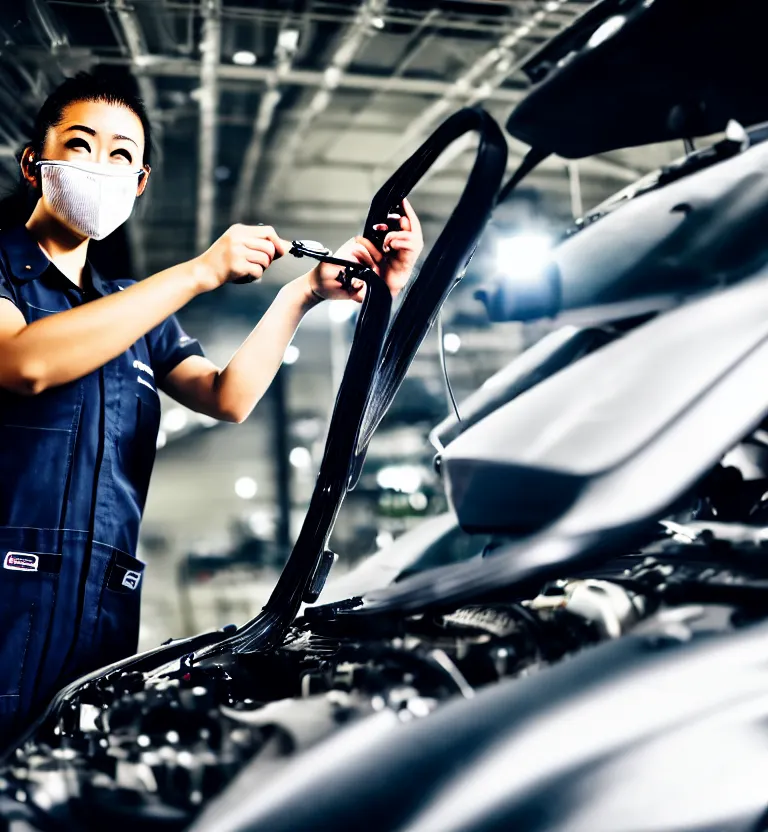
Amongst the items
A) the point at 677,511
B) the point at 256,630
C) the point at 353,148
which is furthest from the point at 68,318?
the point at 353,148

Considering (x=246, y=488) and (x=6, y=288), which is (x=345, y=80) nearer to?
(x=6, y=288)

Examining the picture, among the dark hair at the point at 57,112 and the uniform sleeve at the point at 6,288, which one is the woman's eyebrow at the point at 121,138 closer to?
the dark hair at the point at 57,112

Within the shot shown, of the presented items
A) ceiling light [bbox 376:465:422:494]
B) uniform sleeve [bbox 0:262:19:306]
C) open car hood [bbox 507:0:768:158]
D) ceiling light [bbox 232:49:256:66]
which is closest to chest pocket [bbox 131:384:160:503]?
uniform sleeve [bbox 0:262:19:306]

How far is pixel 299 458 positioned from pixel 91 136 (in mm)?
8332

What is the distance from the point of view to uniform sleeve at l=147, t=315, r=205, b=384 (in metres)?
1.44

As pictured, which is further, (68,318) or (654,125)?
(654,125)

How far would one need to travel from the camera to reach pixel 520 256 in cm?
126

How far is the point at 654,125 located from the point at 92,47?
2177mm

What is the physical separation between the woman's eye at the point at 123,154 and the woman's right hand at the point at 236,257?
0.97 feet

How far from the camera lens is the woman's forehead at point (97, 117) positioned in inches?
51.0

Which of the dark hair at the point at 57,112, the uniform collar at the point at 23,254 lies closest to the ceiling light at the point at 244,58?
the dark hair at the point at 57,112

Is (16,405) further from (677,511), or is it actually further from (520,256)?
(677,511)

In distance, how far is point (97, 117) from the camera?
130cm

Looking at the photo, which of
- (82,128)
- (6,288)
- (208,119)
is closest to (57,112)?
(82,128)
